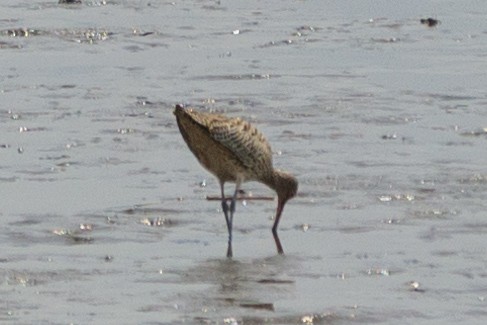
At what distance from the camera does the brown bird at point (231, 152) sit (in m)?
11.3

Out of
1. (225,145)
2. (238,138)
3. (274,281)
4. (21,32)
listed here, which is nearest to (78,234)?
Answer: (225,145)

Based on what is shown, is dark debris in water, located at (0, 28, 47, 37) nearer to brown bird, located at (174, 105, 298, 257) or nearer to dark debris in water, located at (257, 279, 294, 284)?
brown bird, located at (174, 105, 298, 257)

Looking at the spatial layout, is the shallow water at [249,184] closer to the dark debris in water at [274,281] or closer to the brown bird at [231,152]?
the dark debris in water at [274,281]

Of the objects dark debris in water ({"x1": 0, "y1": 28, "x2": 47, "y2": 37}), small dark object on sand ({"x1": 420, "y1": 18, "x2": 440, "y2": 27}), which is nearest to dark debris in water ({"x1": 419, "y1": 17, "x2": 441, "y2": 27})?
small dark object on sand ({"x1": 420, "y1": 18, "x2": 440, "y2": 27})

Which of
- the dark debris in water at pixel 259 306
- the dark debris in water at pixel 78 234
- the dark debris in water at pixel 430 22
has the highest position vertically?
the dark debris in water at pixel 430 22

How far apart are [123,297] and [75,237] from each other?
1.54 metres

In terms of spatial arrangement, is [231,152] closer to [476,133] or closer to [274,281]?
[274,281]

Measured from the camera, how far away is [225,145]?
37.5ft

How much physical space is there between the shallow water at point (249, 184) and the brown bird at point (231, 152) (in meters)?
0.19

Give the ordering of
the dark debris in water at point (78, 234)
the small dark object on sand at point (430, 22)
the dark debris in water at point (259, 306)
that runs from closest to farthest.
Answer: the dark debris in water at point (259, 306) < the dark debris in water at point (78, 234) < the small dark object on sand at point (430, 22)

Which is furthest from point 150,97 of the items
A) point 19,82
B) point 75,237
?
point 75,237

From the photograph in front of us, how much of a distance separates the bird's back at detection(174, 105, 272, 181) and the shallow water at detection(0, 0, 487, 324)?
31 centimetres

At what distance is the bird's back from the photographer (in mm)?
11297

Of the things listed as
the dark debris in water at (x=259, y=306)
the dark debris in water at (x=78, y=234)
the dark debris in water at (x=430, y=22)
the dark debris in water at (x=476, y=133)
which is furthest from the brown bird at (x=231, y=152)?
the dark debris in water at (x=430, y=22)
